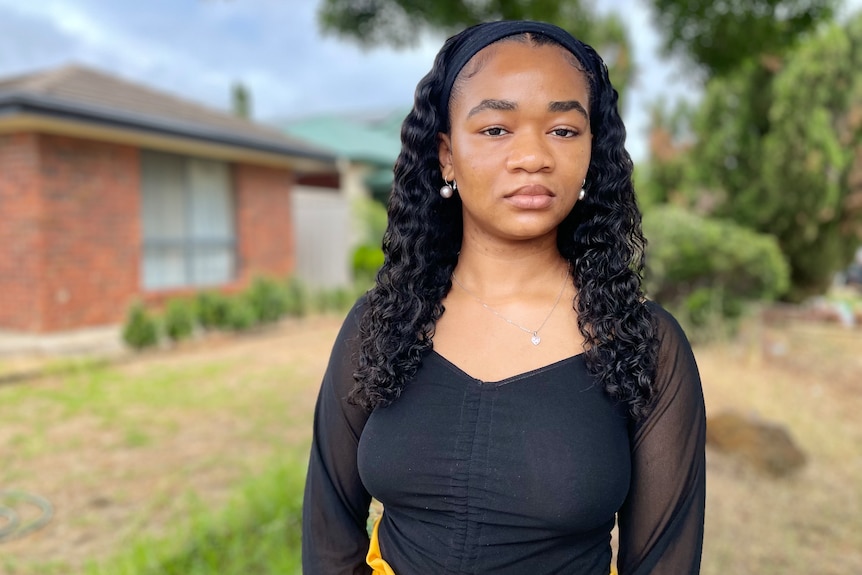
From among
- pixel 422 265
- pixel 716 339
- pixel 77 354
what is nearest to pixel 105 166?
pixel 77 354

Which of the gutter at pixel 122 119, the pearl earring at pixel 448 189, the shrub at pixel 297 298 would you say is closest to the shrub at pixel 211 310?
the shrub at pixel 297 298

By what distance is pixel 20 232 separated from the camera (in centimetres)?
807

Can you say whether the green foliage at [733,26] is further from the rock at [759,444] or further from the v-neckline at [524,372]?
the v-neckline at [524,372]

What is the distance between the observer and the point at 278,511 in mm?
3568

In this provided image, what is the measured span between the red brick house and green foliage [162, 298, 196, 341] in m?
1.01

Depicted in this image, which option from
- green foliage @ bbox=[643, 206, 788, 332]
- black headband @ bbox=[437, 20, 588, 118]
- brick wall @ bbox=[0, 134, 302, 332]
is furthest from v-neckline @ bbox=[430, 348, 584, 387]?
brick wall @ bbox=[0, 134, 302, 332]

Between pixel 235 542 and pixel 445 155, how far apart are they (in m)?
2.43

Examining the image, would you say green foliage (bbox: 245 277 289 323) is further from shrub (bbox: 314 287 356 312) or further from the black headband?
the black headband

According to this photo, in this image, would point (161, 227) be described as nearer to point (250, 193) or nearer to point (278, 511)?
point (250, 193)

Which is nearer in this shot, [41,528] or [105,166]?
[41,528]

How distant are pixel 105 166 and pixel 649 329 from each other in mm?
8694

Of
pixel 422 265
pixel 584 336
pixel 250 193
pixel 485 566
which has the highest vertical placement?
pixel 250 193

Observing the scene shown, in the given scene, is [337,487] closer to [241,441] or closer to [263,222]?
[241,441]

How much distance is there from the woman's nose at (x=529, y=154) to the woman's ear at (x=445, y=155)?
0.18 m
